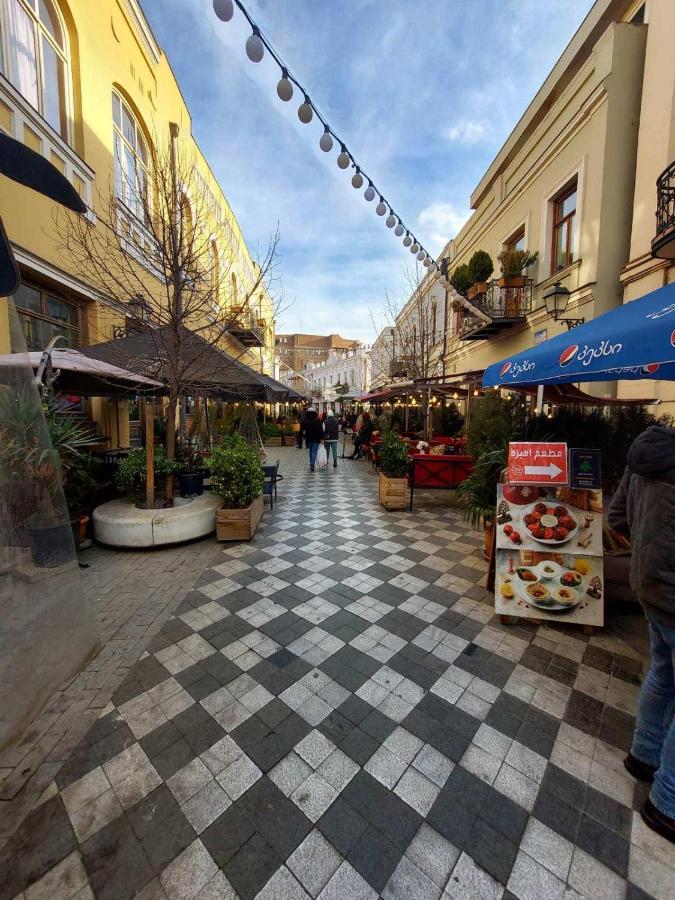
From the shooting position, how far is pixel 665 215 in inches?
239

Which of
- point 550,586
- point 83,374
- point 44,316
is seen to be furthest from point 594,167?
point 44,316

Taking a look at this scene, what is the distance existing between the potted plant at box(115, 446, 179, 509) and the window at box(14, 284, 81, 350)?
2.62 m

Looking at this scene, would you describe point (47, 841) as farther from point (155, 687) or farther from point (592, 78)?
point (592, 78)

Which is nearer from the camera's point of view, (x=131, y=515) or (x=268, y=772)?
(x=268, y=772)

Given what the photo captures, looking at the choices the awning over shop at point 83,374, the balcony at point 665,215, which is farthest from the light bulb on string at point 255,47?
the balcony at point 665,215

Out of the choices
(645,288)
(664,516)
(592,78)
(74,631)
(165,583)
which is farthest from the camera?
(592,78)

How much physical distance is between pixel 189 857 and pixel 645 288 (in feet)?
31.4

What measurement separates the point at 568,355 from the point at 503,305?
349 inches

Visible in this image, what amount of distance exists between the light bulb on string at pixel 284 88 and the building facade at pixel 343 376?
34084 millimetres

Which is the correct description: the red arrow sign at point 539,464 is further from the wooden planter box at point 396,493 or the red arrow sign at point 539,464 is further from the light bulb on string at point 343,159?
the light bulb on string at point 343,159

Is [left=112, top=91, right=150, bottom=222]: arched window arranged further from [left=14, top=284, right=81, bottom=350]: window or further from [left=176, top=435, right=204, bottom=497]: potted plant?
[left=176, top=435, right=204, bottom=497]: potted plant

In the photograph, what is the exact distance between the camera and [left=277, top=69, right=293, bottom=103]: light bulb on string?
396 cm

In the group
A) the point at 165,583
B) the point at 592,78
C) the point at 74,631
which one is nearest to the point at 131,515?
the point at 165,583

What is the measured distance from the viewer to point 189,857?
1.55 meters
